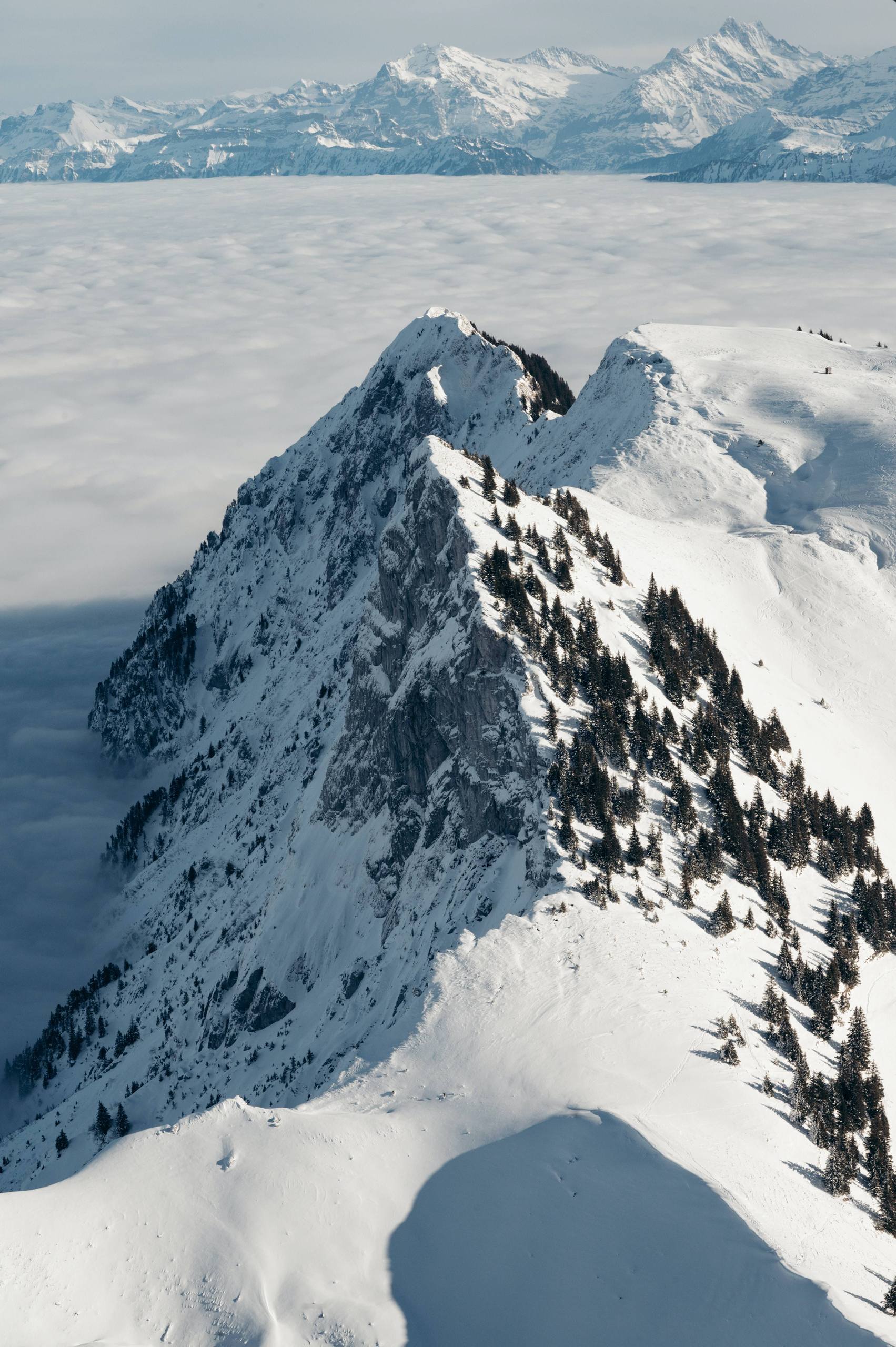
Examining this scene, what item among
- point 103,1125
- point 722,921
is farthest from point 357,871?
point 722,921

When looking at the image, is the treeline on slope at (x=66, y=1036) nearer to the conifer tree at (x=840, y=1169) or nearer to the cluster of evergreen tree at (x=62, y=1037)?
the cluster of evergreen tree at (x=62, y=1037)

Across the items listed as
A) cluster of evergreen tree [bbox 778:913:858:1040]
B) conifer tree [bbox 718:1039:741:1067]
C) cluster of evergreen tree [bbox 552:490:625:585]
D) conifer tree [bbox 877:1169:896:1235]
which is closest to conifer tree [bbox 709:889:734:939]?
cluster of evergreen tree [bbox 778:913:858:1040]

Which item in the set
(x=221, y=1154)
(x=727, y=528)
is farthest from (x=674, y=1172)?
(x=727, y=528)

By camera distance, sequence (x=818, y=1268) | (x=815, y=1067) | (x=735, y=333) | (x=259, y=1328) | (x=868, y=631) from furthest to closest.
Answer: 1. (x=735, y=333)
2. (x=868, y=631)
3. (x=815, y=1067)
4. (x=259, y=1328)
5. (x=818, y=1268)

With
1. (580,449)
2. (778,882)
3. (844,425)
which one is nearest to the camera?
(778,882)

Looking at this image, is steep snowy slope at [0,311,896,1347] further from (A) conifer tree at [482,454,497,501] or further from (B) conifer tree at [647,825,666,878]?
(A) conifer tree at [482,454,497,501]

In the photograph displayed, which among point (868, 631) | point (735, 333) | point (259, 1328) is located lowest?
point (259, 1328)

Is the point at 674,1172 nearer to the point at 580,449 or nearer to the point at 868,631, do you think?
the point at 868,631
